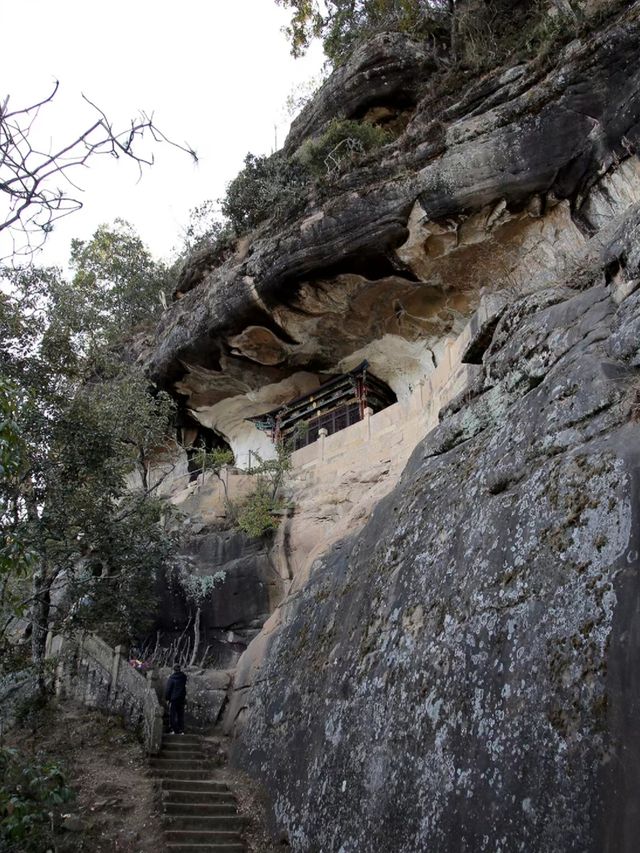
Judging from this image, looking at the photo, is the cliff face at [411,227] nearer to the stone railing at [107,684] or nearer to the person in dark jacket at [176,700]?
the person in dark jacket at [176,700]

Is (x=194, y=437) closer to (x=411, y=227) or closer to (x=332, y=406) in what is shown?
(x=332, y=406)

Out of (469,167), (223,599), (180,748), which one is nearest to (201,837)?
(180,748)

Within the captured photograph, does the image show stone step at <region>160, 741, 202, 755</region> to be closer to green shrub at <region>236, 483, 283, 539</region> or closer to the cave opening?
green shrub at <region>236, 483, 283, 539</region>

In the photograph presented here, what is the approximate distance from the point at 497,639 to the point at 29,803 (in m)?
4.69

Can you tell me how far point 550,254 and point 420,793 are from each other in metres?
12.3

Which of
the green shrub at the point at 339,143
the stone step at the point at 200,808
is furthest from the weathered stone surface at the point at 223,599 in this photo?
the green shrub at the point at 339,143

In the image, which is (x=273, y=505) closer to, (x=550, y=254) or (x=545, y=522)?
(x=550, y=254)

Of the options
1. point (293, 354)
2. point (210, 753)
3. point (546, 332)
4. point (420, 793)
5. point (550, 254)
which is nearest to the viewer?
point (420, 793)

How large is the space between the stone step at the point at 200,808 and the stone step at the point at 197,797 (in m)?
0.05

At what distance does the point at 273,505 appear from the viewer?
55.0 ft

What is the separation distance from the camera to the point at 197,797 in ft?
28.0

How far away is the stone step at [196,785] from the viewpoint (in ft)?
28.5

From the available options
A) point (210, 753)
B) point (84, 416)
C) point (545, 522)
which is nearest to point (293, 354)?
point (84, 416)

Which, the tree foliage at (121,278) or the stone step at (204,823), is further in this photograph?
the tree foliage at (121,278)
